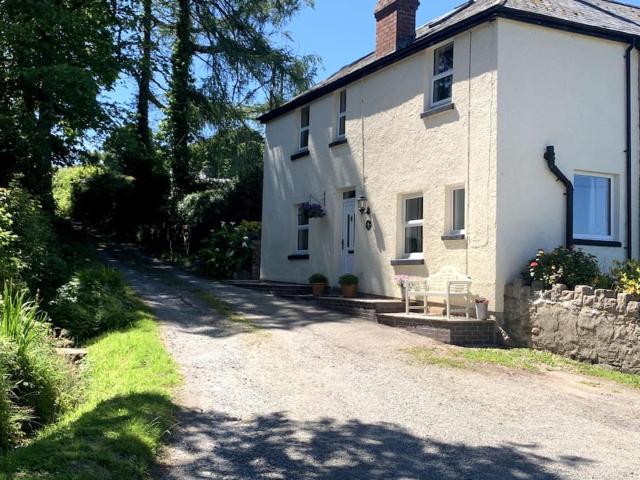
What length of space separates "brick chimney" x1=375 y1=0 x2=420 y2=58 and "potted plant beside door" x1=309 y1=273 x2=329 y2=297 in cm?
573

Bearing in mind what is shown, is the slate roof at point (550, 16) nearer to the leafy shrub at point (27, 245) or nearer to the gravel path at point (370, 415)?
the gravel path at point (370, 415)

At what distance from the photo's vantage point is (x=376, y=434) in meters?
6.28

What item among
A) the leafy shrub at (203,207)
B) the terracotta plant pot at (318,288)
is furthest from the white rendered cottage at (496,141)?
the leafy shrub at (203,207)

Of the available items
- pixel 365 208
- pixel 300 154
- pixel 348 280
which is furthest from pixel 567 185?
pixel 300 154

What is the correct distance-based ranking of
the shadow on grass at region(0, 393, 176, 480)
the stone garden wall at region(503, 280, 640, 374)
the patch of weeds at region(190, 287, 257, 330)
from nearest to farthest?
the shadow on grass at region(0, 393, 176, 480), the stone garden wall at region(503, 280, 640, 374), the patch of weeds at region(190, 287, 257, 330)

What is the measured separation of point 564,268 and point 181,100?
18.0m

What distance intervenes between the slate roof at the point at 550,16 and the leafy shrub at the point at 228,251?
651 centimetres

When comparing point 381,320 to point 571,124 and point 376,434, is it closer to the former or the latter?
point 571,124

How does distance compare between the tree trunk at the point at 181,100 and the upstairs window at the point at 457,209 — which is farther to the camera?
the tree trunk at the point at 181,100

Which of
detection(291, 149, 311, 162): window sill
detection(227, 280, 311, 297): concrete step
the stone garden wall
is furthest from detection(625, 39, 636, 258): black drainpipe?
detection(291, 149, 311, 162): window sill

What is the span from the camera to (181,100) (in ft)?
81.7

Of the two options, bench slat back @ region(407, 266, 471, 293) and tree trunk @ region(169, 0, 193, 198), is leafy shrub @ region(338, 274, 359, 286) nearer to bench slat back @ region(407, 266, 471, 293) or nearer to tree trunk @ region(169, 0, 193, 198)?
bench slat back @ region(407, 266, 471, 293)

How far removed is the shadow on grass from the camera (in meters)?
4.64

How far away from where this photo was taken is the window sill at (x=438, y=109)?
12.8 meters
